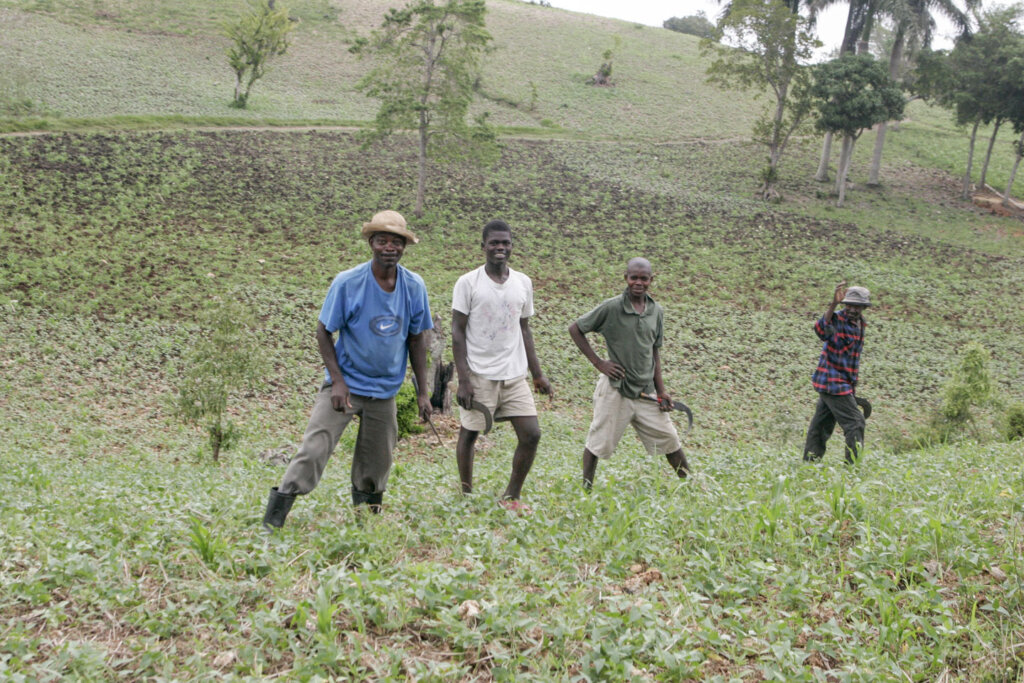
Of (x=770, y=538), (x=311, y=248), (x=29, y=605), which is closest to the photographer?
(x=29, y=605)

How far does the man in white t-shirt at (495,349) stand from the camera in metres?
5.61

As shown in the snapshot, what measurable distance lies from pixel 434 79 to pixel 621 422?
2010cm

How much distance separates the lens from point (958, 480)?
6004mm

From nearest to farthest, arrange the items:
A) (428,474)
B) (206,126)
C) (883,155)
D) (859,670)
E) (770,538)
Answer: (859,670)
(770,538)
(428,474)
(206,126)
(883,155)

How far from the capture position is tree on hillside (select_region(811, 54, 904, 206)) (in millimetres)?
28234

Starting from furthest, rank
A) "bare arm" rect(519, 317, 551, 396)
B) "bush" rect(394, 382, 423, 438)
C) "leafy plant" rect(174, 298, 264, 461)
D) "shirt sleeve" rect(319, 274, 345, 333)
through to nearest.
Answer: "bush" rect(394, 382, 423, 438), "leafy plant" rect(174, 298, 264, 461), "bare arm" rect(519, 317, 551, 396), "shirt sleeve" rect(319, 274, 345, 333)

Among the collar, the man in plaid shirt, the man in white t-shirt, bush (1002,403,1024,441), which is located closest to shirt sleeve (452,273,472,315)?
the man in white t-shirt

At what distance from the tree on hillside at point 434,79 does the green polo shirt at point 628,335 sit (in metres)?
17.8

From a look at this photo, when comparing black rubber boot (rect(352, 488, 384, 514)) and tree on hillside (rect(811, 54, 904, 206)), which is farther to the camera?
tree on hillside (rect(811, 54, 904, 206))

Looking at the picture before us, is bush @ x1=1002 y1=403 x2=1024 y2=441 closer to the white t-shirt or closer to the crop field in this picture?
the crop field

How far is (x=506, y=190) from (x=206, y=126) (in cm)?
1106

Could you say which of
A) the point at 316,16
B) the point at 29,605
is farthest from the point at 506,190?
the point at 316,16

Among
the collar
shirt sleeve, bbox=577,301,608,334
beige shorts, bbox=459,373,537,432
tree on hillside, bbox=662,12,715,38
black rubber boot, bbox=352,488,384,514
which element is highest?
tree on hillside, bbox=662,12,715,38

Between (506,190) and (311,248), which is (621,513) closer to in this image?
(311,248)
